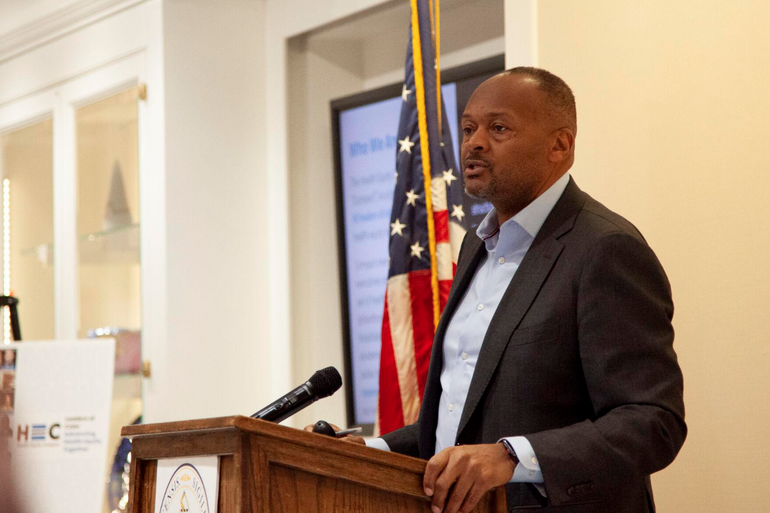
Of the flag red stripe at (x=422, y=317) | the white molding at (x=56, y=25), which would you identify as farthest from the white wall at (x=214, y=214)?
the flag red stripe at (x=422, y=317)

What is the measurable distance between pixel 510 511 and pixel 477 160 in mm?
598

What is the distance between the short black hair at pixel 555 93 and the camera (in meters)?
1.58

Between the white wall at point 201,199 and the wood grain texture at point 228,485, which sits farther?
the white wall at point 201,199

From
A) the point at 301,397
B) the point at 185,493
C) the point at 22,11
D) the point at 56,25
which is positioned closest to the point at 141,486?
the point at 185,493

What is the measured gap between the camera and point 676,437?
1272 millimetres

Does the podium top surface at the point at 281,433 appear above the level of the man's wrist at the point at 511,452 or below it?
above

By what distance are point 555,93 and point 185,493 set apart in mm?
934

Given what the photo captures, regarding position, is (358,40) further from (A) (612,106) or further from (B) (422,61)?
(A) (612,106)

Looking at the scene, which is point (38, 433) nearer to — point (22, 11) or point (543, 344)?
point (543, 344)

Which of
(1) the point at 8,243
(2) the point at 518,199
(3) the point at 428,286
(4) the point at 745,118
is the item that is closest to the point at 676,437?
(2) the point at 518,199

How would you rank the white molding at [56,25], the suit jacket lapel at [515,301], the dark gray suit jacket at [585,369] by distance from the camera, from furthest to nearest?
the white molding at [56,25] → the suit jacket lapel at [515,301] → the dark gray suit jacket at [585,369]

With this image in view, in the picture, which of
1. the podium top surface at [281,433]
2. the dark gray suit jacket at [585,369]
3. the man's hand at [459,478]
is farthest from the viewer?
the dark gray suit jacket at [585,369]

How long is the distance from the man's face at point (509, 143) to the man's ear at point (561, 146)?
0.05 feet

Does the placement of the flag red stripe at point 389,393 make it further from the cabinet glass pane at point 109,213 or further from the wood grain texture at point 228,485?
the wood grain texture at point 228,485
